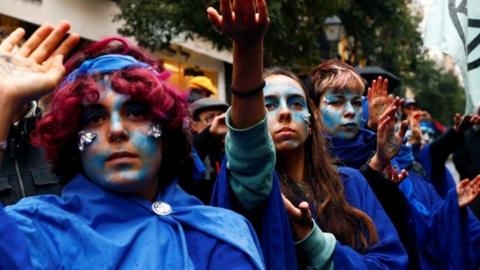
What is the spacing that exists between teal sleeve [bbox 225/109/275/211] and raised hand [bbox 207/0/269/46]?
29cm

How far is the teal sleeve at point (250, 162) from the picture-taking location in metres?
2.06

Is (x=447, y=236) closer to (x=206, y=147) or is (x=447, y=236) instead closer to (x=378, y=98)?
(x=378, y=98)

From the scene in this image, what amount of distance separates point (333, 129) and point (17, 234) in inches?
86.8

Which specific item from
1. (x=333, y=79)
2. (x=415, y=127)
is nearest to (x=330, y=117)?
(x=333, y=79)

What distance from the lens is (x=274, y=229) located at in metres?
2.19

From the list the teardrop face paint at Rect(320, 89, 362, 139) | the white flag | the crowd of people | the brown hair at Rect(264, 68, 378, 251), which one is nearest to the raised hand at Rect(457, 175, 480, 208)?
the white flag

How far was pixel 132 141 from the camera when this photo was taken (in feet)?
6.55

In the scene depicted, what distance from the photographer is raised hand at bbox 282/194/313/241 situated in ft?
7.62

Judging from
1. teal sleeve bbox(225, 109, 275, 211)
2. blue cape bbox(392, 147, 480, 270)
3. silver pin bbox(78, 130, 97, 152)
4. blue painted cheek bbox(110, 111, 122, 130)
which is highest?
blue painted cheek bbox(110, 111, 122, 130)

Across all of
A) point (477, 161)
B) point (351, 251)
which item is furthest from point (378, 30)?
point (351, 251)

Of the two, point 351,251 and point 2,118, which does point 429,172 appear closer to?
point 351,251

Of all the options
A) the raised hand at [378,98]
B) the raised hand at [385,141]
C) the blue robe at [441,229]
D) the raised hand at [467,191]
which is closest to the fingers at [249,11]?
the raised hand at [385,141]

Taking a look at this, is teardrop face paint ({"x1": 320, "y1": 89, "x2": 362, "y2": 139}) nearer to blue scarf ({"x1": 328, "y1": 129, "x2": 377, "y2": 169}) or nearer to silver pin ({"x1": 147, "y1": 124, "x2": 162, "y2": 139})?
blue scarf ({"x1": 328, "y1": 129, "x2": 377, "y2": 169})

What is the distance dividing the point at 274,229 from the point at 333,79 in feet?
5.14
